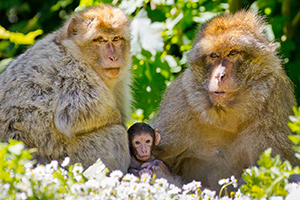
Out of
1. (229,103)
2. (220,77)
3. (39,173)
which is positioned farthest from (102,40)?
(39,173)

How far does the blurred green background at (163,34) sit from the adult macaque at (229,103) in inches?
30.6

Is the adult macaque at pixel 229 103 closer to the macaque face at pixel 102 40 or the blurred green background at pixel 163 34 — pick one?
the macaque face at pixel 102 40

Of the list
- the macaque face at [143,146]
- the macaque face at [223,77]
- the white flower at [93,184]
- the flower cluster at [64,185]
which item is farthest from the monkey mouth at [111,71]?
the white flower at [93,184]

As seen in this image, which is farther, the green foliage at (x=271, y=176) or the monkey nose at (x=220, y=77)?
the monkey nose at (x=220, y=77)

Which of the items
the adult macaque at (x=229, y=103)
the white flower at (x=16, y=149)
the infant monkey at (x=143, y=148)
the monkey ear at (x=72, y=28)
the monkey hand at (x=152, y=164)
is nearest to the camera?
the white flower at (x=16, y=149)

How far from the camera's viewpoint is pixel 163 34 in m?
5.32

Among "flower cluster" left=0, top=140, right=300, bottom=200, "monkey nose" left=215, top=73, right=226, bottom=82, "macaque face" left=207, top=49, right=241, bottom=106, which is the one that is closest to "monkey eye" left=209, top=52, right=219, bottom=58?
"macaque face" left=207, top=49, right=241, bottom=106

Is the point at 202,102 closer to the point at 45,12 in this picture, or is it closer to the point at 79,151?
the point at 79,151

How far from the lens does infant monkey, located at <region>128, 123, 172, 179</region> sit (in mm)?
3959

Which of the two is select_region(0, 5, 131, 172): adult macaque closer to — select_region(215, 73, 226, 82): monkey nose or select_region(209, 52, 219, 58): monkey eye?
select_region(209, 52, 219, 58): monkey eye

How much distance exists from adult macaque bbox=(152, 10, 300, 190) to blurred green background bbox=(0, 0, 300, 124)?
0.78 meters

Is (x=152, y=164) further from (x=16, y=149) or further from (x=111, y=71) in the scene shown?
(x=16, y=149)

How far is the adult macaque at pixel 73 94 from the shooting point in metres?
3.58

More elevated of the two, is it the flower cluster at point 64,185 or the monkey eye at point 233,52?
the monkey eye at point 233,52
